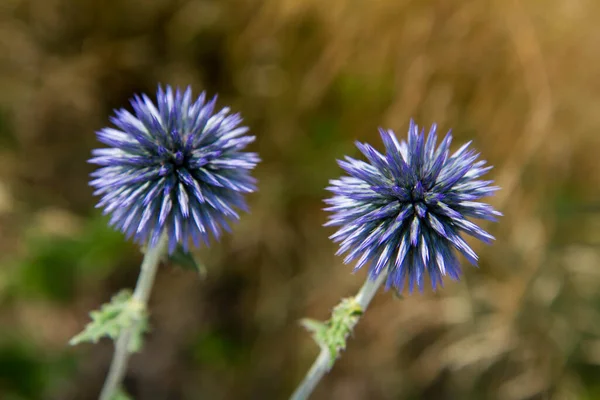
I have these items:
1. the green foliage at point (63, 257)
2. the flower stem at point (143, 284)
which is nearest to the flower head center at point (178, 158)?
the flower stem at point (143, 284)

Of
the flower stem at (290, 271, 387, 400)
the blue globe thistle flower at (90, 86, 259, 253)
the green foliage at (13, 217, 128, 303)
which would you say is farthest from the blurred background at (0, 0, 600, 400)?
the flower stem at (290, 271, 387, 400)

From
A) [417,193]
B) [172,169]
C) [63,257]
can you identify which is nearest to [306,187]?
[63,257]

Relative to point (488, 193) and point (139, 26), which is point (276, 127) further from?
point (488, 193)

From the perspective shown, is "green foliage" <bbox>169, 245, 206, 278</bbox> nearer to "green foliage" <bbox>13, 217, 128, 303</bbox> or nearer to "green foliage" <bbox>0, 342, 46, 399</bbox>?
"green foliage" <bbox>13, 217, 128, 303</bbox>

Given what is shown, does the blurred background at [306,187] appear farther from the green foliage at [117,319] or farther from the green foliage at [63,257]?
the green foliage at [117,319]

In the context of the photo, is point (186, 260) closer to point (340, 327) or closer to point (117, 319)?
point (117, 319)

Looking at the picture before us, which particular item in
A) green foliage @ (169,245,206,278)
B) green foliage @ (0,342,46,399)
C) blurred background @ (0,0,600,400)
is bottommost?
green foliage @ (0,342,46,399)

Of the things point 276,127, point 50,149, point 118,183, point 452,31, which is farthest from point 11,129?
point 452,31

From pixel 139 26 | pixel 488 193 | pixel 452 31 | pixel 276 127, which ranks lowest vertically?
pixel 488 193
